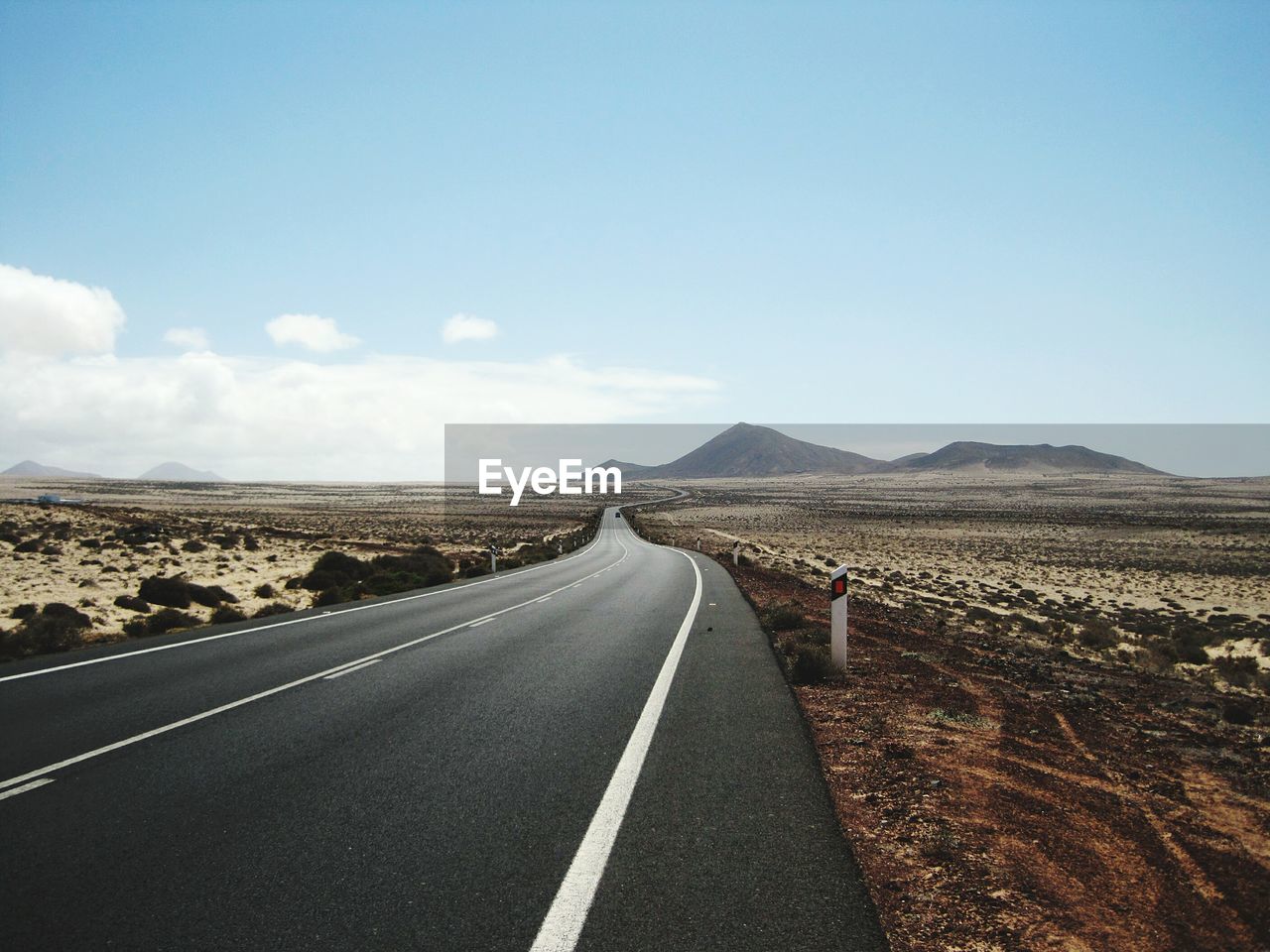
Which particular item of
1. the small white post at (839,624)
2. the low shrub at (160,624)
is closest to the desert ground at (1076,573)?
the small white post at (839,624)

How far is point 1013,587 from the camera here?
29.2 m

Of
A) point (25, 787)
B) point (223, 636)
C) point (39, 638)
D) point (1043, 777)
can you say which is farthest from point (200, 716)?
point (1043, 777)

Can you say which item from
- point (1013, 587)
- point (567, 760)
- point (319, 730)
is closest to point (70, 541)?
point (319, 730)

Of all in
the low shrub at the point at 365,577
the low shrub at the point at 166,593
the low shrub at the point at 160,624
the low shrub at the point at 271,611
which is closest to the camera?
the low shrub at the point at 160,624

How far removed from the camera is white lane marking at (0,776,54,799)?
4738 millimetres

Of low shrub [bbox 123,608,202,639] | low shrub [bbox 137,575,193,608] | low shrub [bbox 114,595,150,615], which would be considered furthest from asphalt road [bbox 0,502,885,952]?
low shrub [bbox 137,575,193,608]

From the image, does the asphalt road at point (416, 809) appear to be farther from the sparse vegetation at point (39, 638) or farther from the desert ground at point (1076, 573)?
the desert ground at point (1076, 573)

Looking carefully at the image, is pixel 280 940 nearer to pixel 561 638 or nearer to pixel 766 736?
pixel 766 736

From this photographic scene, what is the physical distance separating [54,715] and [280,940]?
5.40 metres

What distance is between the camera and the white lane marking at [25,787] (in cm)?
474

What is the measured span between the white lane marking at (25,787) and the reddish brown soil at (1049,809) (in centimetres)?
541

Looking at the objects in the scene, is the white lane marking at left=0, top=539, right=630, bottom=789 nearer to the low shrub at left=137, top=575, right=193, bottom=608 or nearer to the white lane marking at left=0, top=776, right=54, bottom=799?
the white lane marking at left=0, top=776, right=54, bottom=799

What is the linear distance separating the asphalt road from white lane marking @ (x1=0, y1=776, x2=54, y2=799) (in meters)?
0.04

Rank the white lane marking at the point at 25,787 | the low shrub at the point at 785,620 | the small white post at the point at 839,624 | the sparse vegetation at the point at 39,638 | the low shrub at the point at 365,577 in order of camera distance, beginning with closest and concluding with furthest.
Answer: the white lane marking at the point at 25,787 → the small white post at the point at 839,624 → the sparse vegetation at the point at 39,638 → the low shrub at the point at 785,620 → the low shrub at the point at 365,577
